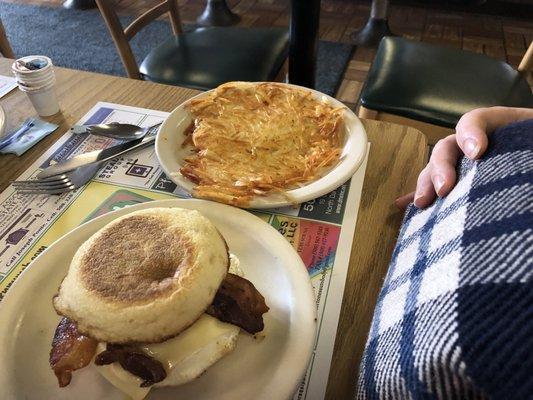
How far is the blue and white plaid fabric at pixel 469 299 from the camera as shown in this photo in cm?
31

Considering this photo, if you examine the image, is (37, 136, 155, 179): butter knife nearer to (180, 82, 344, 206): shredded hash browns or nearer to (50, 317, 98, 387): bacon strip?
(180, 82, 344, 206): shredded hash browns

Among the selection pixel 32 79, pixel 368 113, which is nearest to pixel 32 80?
pixel 32 79

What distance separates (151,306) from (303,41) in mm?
1113

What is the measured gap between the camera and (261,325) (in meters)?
0.48

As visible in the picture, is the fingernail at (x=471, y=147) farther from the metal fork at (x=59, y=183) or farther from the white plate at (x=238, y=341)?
the metal fork at (x=59, y=183)

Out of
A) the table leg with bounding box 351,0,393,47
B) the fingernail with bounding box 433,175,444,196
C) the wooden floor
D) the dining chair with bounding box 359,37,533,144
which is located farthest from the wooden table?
the table leg with bounding box 351,0,393,47

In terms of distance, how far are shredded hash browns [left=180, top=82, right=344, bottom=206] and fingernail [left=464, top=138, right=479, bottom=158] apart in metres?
0.29

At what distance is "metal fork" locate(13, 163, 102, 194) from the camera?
2.41 feet

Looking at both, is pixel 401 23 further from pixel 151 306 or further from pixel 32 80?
pixel 151 306

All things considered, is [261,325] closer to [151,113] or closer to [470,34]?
[151,113]

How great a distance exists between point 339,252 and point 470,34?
2.71 meters

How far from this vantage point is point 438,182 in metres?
0.54

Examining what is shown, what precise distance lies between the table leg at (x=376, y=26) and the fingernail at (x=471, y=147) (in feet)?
7.76

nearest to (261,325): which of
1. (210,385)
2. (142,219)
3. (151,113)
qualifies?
(210,385)
